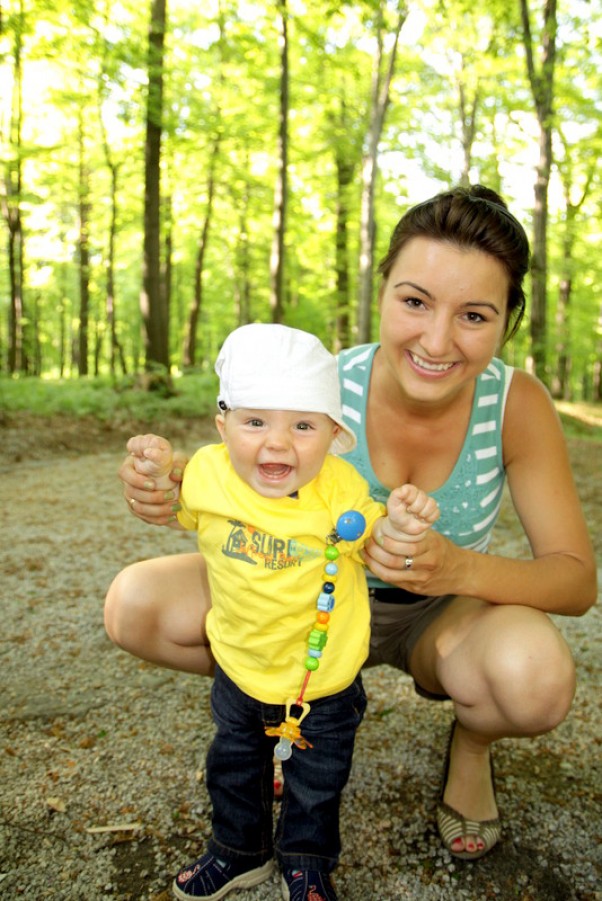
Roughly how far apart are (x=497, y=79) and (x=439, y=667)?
567 inches

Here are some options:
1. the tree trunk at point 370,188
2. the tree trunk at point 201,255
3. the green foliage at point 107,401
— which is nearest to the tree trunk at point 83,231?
the tree trunk at point 201,255

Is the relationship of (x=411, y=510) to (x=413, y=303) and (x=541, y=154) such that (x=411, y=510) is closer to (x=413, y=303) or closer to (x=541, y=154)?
(x=413, y=303)

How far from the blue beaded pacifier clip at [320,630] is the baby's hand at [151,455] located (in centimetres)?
44

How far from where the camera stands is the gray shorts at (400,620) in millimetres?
1927

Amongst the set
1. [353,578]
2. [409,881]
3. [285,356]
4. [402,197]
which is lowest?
[409,881]

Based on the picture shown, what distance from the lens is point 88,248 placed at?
18.1 metres

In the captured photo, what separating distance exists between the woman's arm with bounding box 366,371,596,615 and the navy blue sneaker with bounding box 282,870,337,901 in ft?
2.35

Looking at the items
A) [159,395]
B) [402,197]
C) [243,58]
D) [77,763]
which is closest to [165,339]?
[159,395]

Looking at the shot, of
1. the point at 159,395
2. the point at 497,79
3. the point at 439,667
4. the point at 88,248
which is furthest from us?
Result: the point at 88,248

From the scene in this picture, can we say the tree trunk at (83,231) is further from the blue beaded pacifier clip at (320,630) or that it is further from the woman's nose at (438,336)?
the blue beaded pacifier clip at (320,630)

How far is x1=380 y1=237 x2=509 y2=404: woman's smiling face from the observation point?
64.7 inches

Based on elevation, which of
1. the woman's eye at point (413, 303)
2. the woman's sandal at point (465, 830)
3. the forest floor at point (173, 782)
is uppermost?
the woman's eye at point (413, 303)

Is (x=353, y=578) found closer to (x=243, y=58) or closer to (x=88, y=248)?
(x=243, y=58)

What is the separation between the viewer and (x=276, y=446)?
140 cm
